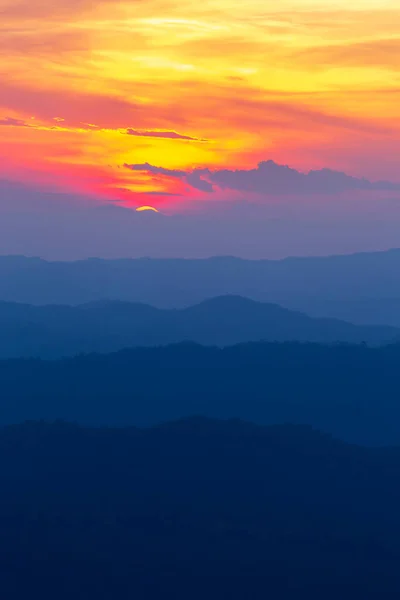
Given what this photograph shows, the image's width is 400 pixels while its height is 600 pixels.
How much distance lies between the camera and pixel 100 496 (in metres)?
151

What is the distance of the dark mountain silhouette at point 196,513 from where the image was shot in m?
124

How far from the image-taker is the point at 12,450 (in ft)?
575

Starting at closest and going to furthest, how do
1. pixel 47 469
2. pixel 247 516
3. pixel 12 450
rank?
1. pixel 247 516
2. pixel 47 469
3. pixel 12 450

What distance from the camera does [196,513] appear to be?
14362 centimetres

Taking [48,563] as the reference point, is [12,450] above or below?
above

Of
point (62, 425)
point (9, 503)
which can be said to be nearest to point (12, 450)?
point (62, 425)

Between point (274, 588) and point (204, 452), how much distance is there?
149 ft

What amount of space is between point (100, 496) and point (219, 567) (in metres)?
31.1

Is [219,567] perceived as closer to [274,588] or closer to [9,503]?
[274,588]

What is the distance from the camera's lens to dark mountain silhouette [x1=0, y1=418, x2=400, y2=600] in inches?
4879

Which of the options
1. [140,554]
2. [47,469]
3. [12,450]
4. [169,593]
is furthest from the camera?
[12,450]

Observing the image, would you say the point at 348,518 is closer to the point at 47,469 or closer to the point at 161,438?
the point at 161,438

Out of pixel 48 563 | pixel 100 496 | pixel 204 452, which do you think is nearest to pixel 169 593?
pixel 48 563

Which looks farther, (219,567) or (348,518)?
(348,518)
